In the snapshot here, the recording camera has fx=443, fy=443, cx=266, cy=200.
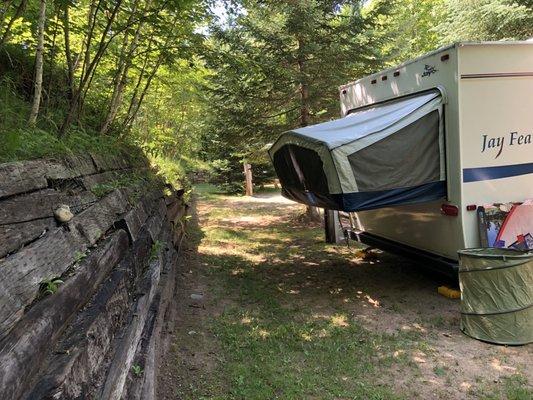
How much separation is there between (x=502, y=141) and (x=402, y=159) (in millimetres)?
1410

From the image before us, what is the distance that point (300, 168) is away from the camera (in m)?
6.04

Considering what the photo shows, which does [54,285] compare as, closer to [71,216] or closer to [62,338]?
[62,338]

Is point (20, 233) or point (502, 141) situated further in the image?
point (502, 141)

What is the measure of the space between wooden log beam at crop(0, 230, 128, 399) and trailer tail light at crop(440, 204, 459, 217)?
416 cm

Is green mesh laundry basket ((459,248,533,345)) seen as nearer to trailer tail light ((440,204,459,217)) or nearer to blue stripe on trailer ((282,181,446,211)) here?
trailer tail light ((440,204,459,217))

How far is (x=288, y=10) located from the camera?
9812 millimetres

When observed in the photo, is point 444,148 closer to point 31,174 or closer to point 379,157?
point 379,157

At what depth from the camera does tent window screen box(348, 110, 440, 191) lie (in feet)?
16.6

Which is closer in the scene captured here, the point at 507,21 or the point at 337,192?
the point at 337,192

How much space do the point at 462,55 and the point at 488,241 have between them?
7.39 feet

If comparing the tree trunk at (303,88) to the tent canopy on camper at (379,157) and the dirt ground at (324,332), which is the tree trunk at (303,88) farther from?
the tent canopy on camper at (379,157)

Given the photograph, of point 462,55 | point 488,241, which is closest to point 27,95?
point 462,55

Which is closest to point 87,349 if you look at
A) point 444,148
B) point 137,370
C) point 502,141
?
point 137,370

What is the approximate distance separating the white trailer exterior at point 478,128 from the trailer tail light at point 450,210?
4 centimetres
